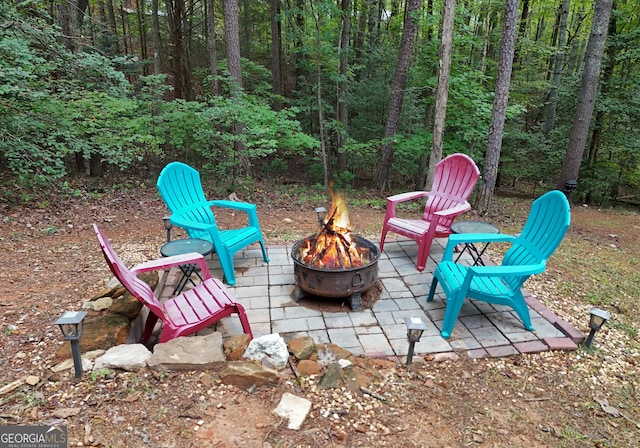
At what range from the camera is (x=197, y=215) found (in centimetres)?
368

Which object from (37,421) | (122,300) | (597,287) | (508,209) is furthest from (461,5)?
(37,421)

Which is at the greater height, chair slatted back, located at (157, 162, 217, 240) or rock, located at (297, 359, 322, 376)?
chair slatted back, located at (157, 162, 217, 240)

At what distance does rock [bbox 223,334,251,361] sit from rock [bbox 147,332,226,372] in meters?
0.06

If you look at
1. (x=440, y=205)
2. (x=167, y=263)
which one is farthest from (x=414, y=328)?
(x=440, y=205)

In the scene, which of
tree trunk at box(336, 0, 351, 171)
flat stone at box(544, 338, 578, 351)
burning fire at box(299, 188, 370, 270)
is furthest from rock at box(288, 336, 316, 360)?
tree trunk at box(336, 0, 351, 171)

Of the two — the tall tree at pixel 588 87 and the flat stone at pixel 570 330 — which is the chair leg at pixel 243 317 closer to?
the flat stone at pixel 570 330

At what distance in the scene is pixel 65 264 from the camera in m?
3.53

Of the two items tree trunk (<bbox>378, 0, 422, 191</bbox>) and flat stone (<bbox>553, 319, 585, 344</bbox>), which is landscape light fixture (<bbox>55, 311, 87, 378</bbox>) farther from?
tree trunk (<bbox>378, 0, 422, 191</bbox>)

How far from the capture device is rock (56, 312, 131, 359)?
Result: 216 centimetres

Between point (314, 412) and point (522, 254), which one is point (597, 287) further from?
point (314, 412)

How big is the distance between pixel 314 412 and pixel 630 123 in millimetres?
9380

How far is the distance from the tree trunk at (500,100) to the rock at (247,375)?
5.38 meters

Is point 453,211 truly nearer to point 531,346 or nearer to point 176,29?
point 531,346

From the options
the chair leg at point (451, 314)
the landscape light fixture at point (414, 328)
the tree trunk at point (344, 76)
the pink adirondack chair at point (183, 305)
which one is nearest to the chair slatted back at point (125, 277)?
the pink adirondack chair at point (183, 305)
